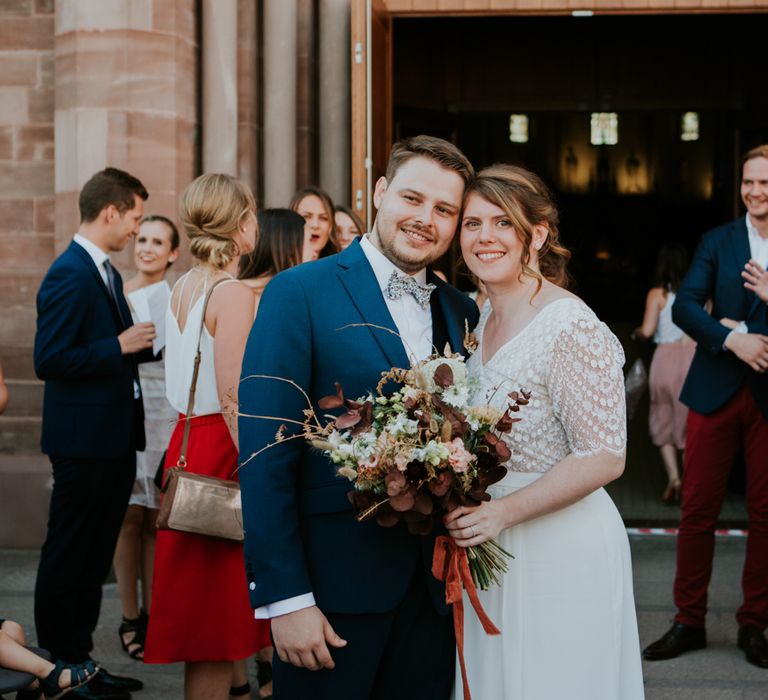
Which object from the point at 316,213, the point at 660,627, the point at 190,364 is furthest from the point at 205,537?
the point at 660,627

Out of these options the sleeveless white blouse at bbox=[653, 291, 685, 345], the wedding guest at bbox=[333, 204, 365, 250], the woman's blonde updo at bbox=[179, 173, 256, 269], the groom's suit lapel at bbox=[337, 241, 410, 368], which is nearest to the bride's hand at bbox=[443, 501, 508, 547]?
the groom's suit lapel at bbox=[337, 241, 410, 368]

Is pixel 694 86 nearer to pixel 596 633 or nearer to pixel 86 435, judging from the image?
pixel 86 435

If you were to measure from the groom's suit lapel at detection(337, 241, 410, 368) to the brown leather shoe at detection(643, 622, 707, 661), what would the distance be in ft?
9.57

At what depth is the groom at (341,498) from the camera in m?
2.51

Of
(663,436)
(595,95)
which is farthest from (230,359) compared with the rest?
(595,95)

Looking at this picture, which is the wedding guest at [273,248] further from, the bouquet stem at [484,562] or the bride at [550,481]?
the bouquet stem at [484,562]

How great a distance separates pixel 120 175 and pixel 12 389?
2946 mm

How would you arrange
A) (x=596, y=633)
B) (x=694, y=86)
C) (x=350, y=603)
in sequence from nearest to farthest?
1. (x=350, y=603)
2. (x=596, y=633)
3. (x=694, y=86)

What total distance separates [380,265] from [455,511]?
694 mm

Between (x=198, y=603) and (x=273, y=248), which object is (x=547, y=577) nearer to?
(x=198, y=603)

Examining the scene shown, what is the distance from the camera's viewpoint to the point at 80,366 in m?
4.39

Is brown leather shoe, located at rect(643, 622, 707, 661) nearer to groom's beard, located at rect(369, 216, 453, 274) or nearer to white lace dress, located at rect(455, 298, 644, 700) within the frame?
white lace dress, located at rect(455, 298, 644, 700)

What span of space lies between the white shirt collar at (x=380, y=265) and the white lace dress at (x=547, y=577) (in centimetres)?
35

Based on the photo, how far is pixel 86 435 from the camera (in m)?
4.46
